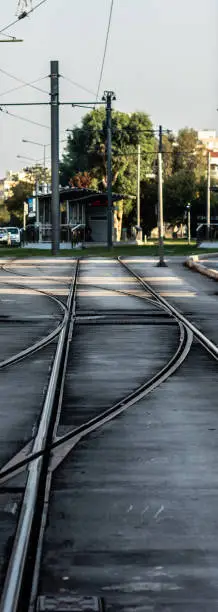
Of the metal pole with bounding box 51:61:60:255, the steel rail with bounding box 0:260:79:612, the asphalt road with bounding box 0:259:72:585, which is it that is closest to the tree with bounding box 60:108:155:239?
the metal pole with bounding box 51:61:60:255

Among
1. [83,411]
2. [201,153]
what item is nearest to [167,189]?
[201,153]

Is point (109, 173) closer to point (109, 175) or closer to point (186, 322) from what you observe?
point (109, 175)

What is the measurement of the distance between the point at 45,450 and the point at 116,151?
121365 millimetres

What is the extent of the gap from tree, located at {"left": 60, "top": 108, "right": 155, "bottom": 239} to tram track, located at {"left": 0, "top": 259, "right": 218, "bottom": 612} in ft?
354

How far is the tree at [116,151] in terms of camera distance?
423 feet

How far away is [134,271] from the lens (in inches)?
1743

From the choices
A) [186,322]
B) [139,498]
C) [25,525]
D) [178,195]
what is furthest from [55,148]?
[178,195]

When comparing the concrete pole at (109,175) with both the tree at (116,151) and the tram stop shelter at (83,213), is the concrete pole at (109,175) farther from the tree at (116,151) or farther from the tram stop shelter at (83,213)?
the tree at (116,151)

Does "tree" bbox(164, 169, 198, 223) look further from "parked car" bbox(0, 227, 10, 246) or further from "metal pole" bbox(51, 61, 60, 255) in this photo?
"metal pole" bbox(51, 61, 60, 255)

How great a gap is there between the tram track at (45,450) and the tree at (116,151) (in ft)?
354

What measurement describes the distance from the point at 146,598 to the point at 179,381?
7.99 metres

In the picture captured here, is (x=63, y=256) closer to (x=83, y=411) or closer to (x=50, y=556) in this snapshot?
(x=83, y=411)

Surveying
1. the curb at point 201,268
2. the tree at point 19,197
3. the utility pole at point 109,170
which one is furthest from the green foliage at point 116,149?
the curb at point 201,268

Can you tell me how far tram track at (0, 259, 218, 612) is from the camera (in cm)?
564
